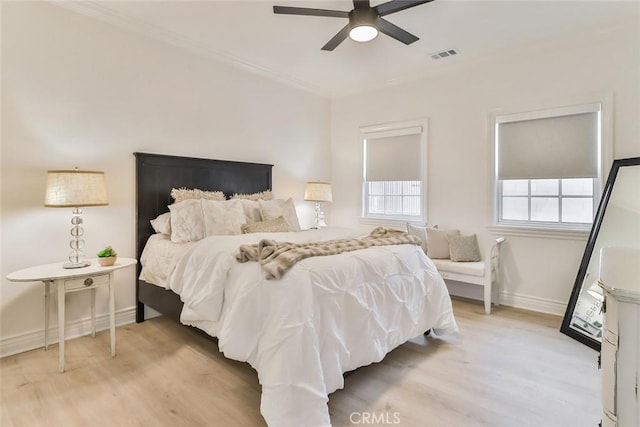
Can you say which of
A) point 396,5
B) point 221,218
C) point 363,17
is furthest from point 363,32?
point 221,218

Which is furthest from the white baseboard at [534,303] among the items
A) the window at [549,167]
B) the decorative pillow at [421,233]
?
the decorative pillow at [421,233]

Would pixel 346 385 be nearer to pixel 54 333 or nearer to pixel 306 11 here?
pixel 54 333

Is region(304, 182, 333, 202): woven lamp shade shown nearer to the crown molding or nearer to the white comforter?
the crown molding

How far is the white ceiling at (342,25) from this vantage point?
114 inches

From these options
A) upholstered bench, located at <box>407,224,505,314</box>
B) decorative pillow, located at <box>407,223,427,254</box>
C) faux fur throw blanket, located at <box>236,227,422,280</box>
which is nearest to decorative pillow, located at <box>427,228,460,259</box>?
upholstered bench, located at <box>407,224,505,314</box>

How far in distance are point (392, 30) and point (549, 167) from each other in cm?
224

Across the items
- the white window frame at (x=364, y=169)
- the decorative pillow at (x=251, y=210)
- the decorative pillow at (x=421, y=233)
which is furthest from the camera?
the white window frame at (x=364, y=169)

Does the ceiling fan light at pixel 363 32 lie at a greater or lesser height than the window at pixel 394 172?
greater

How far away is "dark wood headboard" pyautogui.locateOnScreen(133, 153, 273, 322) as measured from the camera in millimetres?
3207

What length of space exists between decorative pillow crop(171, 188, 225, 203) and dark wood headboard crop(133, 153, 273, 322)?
0.12 metres

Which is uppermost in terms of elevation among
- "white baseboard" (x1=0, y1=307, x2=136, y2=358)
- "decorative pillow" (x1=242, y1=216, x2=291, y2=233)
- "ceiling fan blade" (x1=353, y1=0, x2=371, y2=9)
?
"ceiling fan blade" (x1=353, y1=0, x2=371, y2=9)

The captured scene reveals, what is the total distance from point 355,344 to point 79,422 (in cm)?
154

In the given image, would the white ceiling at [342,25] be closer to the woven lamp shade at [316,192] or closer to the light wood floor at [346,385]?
the woven lamp shade at [316,192]

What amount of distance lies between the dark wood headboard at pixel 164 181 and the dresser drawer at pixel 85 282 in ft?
1.61
